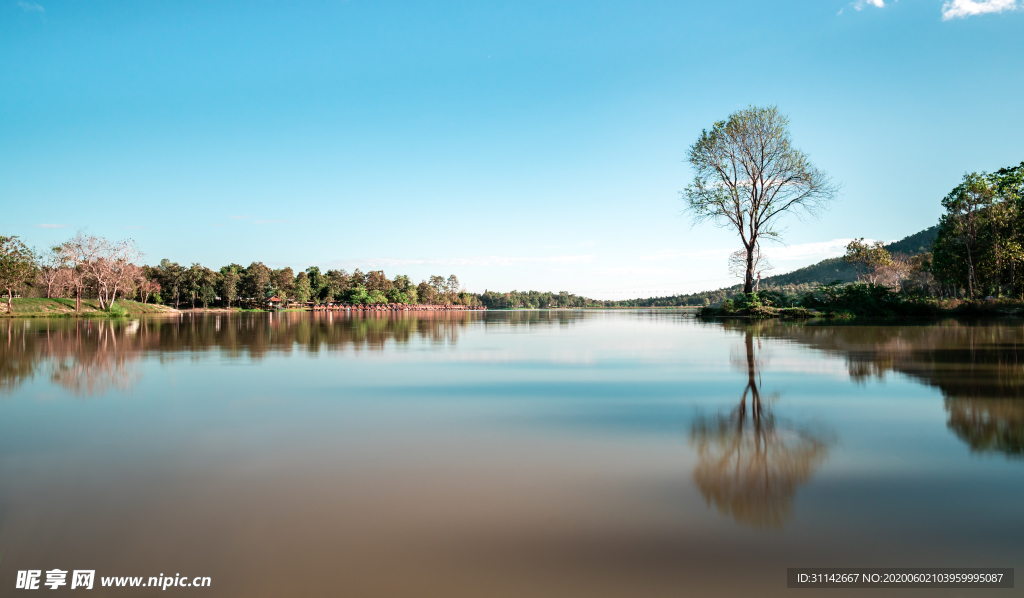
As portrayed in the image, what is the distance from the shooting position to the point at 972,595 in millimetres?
1940

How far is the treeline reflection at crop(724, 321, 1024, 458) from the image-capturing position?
4.00m

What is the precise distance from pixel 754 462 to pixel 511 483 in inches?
63.7

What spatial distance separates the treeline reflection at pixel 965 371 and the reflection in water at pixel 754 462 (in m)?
1.21

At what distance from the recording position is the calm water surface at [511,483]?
2.12m

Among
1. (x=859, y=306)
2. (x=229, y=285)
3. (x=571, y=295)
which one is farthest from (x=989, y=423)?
(x=571, y=295)

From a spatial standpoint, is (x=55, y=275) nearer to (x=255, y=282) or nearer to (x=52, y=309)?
(x=52, y=309)

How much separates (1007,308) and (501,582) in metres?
33.8

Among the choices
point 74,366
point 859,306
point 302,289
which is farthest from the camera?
point 302,289

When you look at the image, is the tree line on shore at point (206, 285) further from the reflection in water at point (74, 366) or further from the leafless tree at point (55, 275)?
the reflection in water at point (74, 366)

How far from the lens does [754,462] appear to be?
3.29 meters

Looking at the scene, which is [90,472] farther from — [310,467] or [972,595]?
[972,595]

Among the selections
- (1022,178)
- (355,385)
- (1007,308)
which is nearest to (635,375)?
(355,385)

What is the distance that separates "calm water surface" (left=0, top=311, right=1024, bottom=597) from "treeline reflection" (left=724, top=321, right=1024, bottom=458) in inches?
2.1

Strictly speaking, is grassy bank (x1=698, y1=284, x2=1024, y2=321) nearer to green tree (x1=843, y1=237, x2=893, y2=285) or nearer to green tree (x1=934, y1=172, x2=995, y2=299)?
green tree (x1=934, y1=172, x2=995, y2=299)
